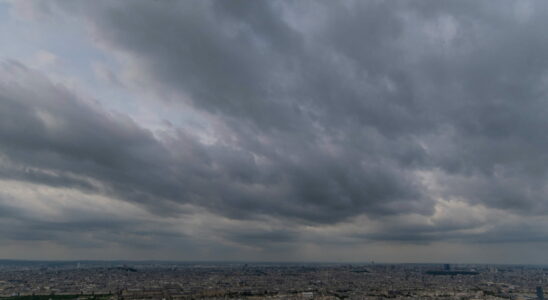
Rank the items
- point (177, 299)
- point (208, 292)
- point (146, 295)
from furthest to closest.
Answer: point (208, 292) → point (146, 295) → point (177, 299)

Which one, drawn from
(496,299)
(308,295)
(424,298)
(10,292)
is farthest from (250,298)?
(10,292)

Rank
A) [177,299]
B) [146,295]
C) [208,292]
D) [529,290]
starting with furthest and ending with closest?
[529,290], [208,292], [146,295], [177,299]

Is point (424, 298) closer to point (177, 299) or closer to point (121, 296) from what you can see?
point (177, 299)

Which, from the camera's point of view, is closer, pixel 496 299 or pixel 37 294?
pixel 496 299

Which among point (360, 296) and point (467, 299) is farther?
point (360, 296)

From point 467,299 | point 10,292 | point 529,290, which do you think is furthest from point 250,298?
point 529,290

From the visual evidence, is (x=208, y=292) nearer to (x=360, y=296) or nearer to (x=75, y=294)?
(x=75, y=294)

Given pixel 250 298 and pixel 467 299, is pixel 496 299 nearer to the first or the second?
pixel 467 299

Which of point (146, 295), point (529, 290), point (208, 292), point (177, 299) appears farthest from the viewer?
point (529, 290)

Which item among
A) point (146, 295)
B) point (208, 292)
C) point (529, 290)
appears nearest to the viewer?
point (146, 295)
